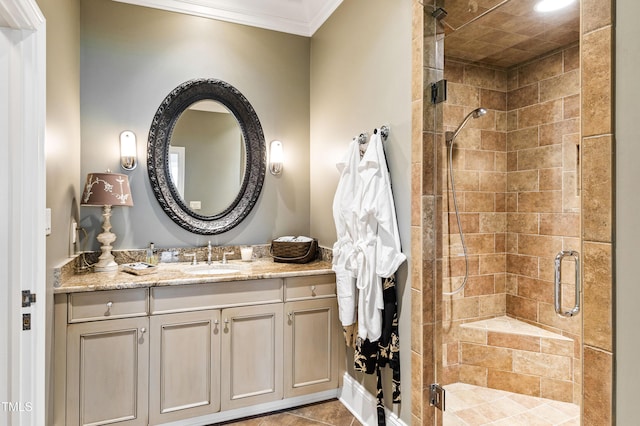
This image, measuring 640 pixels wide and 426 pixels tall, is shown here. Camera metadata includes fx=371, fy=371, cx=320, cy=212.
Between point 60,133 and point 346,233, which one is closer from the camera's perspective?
point 60,133

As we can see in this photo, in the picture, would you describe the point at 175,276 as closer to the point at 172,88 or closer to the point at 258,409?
the point at 258,409

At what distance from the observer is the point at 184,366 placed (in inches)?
87.8

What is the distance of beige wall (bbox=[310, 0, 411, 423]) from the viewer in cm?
198

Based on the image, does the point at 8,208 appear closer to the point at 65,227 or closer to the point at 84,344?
the point at 65,227

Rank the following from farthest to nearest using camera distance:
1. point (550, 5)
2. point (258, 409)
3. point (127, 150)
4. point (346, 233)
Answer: point (127, 150) → point (258, 409) → point (346, 233) → point (550, 5)

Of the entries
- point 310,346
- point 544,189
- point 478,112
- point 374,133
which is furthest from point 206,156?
point 544,189

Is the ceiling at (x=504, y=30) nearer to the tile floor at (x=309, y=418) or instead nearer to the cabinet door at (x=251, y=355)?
the cabinet door at (x=251, y=355)

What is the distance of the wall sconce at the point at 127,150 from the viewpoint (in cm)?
266

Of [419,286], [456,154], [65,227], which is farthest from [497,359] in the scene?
[65,227]

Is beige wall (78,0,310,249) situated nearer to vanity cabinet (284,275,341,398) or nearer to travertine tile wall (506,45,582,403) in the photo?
vanity cabinet (284,275,341,398)

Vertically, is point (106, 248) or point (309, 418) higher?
point (106, 248)

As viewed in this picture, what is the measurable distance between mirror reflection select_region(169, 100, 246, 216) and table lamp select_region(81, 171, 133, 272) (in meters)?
0.47

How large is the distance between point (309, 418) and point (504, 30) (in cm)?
240

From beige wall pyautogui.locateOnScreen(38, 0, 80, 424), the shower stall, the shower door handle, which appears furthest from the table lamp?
the shower door handle
